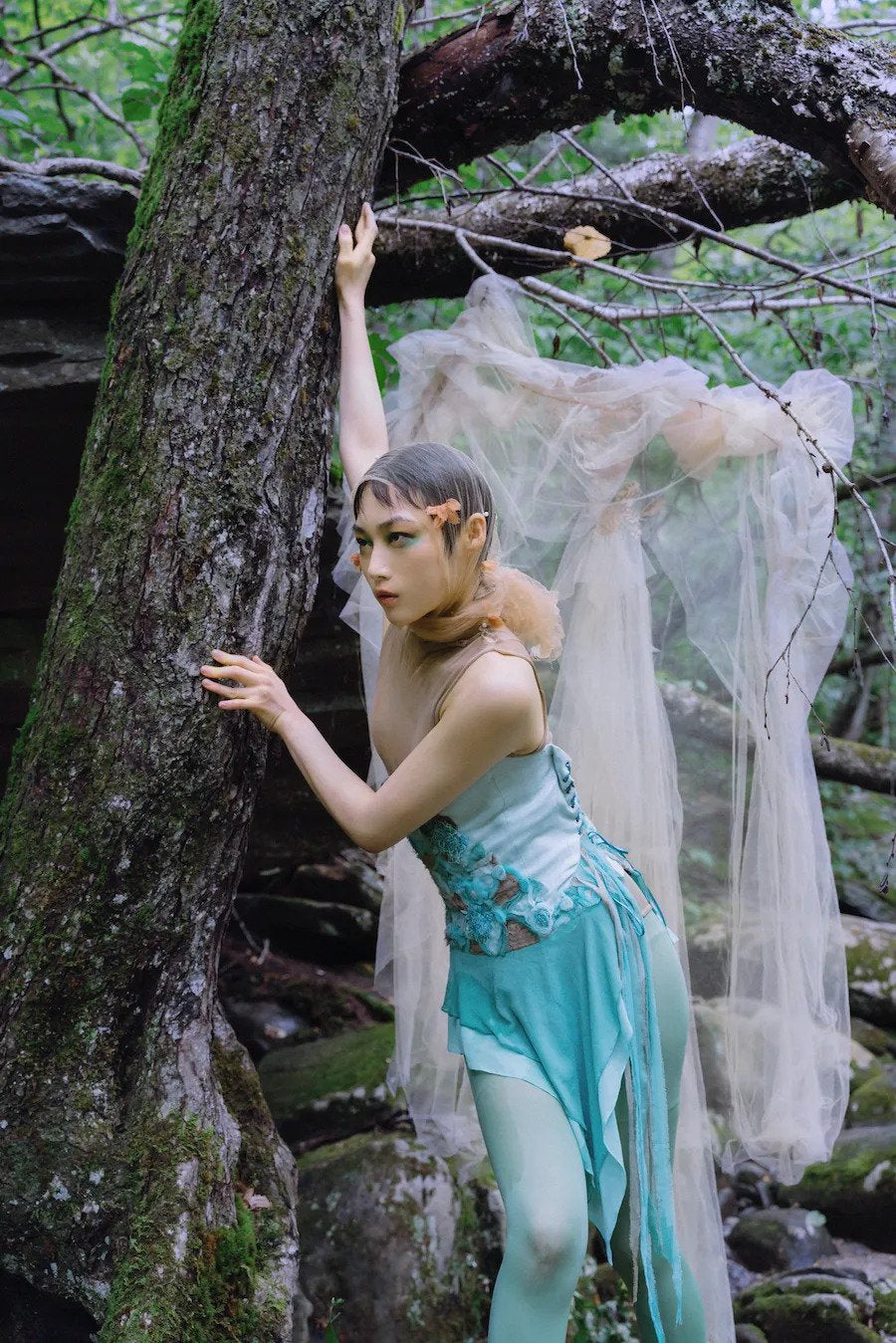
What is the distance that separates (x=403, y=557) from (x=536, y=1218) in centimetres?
123

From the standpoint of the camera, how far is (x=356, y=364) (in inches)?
99.5

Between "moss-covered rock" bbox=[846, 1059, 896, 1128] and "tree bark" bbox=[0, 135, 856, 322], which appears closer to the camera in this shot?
"tree bark" bbox=[0, 135, 856, 322]

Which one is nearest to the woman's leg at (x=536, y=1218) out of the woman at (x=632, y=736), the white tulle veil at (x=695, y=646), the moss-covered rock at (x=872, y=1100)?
the woman at (x=632, y=736)

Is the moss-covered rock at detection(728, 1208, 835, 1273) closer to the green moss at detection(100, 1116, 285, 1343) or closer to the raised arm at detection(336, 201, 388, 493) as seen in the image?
the green moss at detection(100, 1116, 285, 1343)

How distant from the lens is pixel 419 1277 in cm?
318

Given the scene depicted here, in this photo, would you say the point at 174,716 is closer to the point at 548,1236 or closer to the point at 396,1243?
the point at 548,1236

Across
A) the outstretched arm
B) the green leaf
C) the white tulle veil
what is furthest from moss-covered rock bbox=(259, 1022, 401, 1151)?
the green leaf

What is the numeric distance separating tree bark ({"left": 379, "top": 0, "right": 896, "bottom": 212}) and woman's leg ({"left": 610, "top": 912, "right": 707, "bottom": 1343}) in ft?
5.99

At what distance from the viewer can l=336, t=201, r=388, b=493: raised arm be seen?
2.49 m

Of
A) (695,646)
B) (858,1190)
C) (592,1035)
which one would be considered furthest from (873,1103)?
(592,1035)

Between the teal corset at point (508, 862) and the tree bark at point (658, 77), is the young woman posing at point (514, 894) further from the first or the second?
the tree bark at point (658, 77)

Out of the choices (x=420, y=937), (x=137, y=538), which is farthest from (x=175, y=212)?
(x=420, y=937)

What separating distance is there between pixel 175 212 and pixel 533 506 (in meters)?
1.15

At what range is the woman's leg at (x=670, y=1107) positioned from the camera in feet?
7.81
